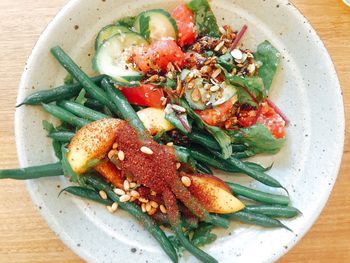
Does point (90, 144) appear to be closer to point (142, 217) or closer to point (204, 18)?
point (142, 217)

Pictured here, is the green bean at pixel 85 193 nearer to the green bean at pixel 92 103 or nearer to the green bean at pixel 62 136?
the green bean at pixel 62 136

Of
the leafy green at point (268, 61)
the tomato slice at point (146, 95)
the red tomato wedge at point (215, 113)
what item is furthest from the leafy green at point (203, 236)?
the leafy green at point (268, 61)

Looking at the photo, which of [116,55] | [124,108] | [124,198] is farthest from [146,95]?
[124,198]

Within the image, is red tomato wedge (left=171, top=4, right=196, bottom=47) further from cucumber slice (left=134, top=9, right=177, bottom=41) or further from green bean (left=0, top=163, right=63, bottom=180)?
green bean (left=0, top=163, right=63, bottom=180)

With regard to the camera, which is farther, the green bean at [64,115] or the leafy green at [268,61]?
the leafy green at [268,61]

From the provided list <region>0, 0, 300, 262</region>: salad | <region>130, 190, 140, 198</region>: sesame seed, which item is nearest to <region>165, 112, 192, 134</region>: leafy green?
<region>0, 0, 300, 262</region>: salad

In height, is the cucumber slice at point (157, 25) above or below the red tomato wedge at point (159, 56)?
above
